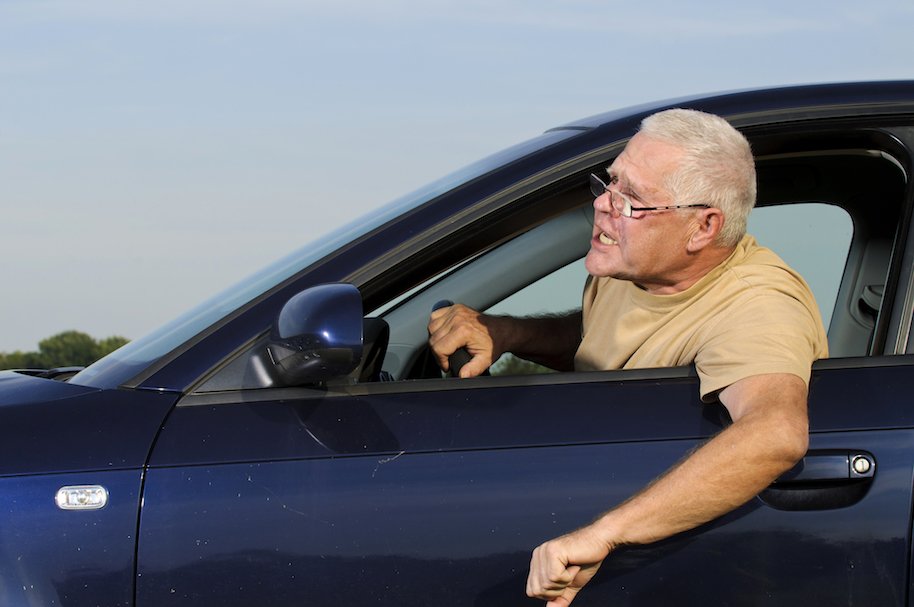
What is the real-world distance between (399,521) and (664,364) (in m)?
0.64

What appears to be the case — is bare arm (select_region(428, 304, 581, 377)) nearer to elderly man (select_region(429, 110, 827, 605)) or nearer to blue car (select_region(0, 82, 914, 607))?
elderly man (select_region(429, 110, 827, 605))

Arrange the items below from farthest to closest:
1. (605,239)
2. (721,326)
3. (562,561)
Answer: (605,239) < (721,326) < (562,561)

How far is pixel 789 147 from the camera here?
2.62 m

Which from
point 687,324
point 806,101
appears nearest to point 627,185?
point 687,324

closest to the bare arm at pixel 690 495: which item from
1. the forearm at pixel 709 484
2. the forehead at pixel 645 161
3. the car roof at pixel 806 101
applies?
the forearm at pixel 709 484

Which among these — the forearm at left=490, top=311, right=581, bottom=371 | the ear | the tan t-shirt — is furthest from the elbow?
the forearm at left=490, top=311, right=581, bottom=371

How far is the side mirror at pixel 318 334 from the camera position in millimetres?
2037

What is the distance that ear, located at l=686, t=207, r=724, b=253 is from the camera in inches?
97.1

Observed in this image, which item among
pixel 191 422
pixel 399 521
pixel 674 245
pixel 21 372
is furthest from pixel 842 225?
pixel 21 372

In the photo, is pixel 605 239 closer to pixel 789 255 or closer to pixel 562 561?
pixel 789 255

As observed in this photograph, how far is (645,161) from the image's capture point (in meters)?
2.44

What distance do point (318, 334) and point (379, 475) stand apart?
0.26 m

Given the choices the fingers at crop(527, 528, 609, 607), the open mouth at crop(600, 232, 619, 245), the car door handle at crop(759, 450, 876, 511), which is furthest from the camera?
the open mouth at crop(600, 232, 619, 245)

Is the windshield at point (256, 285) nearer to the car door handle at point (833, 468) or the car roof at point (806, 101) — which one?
the car roof at point (806, 101)
